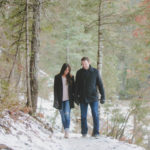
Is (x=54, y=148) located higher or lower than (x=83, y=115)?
lower

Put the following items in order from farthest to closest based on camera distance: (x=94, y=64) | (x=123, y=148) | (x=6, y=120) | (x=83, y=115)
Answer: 1. (x=94, y=64)
2. (x=83, y=115)
3. (x=123, y=148)
4. (x=6, y=120)

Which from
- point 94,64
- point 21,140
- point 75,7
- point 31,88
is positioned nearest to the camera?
point 21,140

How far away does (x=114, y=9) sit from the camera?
24.7 ft

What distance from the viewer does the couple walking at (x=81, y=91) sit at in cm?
534

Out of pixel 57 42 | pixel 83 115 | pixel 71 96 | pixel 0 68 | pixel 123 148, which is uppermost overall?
pixel 57 42

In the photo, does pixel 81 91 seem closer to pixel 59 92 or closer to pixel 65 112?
pixel 59 92

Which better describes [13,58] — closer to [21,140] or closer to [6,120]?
[6,120]

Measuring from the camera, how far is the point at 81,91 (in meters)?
5.48

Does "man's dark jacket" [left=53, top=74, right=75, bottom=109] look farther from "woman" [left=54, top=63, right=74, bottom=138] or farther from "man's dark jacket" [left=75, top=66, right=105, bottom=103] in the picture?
"man's dark jacket" [left=75, top=66, right=105, bottom=103]

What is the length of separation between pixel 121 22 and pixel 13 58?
442 centimetres

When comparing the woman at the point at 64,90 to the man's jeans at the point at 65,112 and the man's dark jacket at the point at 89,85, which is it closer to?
the man's jeans at the point at 65,112

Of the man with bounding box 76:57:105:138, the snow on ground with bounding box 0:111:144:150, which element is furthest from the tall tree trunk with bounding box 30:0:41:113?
the man with bounding box 76:57:105:138

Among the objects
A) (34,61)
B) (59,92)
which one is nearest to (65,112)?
(59,92)

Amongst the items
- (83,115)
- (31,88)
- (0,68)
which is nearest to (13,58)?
(0,68)
